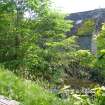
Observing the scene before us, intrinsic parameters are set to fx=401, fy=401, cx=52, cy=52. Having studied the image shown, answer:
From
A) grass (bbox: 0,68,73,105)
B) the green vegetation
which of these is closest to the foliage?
the green vegetation

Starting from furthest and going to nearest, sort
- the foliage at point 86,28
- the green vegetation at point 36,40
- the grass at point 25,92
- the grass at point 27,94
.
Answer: the foliage at point 86,28 < the green vegetation at point 36,40 < the grass at point 25,92 < the grass at point 27,94

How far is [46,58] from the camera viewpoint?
21.9 meters

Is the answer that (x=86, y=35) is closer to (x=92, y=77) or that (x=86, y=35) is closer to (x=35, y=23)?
(x=92, y=77)

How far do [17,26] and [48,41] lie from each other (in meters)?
1.89

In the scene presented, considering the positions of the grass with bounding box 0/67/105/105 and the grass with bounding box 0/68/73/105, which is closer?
the grass with bounding box 0/67/105/105

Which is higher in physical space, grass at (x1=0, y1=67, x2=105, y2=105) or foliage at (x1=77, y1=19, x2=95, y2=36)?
grass at (x1=0, y1=67, x2=105, y2=105)

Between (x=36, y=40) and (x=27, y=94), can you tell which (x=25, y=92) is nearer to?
(x=27, y=94)

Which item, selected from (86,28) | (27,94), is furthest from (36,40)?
(86,28)

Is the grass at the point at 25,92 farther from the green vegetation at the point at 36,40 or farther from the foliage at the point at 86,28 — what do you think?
the foliage at the point at 86,28

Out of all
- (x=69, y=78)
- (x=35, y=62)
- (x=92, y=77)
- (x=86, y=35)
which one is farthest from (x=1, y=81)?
(x=86, y=35)

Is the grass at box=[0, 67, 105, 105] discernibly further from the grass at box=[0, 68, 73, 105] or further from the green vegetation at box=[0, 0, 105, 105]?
the green vegetation at box=[0, 0, 105, 105]

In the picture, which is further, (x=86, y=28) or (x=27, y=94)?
(x=86, y=28)

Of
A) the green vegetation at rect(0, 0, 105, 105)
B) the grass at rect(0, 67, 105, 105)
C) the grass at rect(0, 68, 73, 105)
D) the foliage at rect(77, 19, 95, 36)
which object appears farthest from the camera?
the foliage at rect(77, 19, 95, 36)

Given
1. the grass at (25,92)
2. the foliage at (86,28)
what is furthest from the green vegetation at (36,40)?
the foliage at (86,28)
